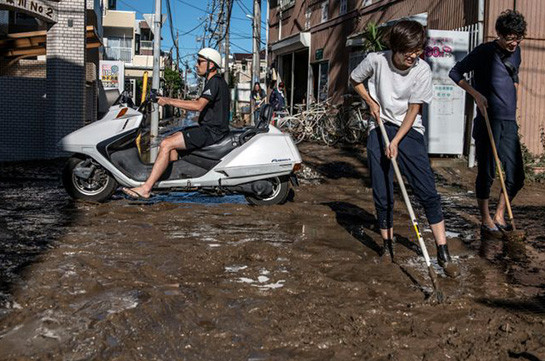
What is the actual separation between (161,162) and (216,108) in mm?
814

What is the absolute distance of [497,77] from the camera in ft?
19.0

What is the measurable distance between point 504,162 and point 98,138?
13.6ft

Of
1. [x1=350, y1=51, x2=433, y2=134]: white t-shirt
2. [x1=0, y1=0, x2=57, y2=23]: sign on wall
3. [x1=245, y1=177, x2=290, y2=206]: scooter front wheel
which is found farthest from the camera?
[x1=0, y1=0, x2=57, y2=23]: sign on wall

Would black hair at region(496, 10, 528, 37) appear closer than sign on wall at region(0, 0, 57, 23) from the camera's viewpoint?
Yes

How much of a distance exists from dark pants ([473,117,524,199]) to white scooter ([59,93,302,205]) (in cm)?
199

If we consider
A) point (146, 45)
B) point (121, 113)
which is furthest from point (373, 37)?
point (146, 45)

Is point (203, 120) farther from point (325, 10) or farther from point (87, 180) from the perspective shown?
point (325, 10)

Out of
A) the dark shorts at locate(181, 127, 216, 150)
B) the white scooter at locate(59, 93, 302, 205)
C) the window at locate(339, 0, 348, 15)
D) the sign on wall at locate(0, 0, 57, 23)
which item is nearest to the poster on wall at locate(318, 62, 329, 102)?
the window at locate(339, 0, 348, 15)

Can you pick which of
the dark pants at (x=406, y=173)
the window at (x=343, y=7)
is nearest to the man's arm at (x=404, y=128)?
the dark pants at (x=406, y=173)

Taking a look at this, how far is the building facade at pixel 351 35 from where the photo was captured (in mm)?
11367

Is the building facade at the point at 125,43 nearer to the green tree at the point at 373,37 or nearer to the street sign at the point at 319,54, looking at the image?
the street sign at the point at 319,54

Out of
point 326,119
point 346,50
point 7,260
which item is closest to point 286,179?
point 7,260

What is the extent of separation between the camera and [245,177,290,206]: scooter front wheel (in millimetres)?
7203

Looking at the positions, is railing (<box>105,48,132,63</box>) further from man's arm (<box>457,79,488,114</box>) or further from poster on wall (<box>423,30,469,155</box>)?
man's arm (<box>457,79,488,114</box>)
